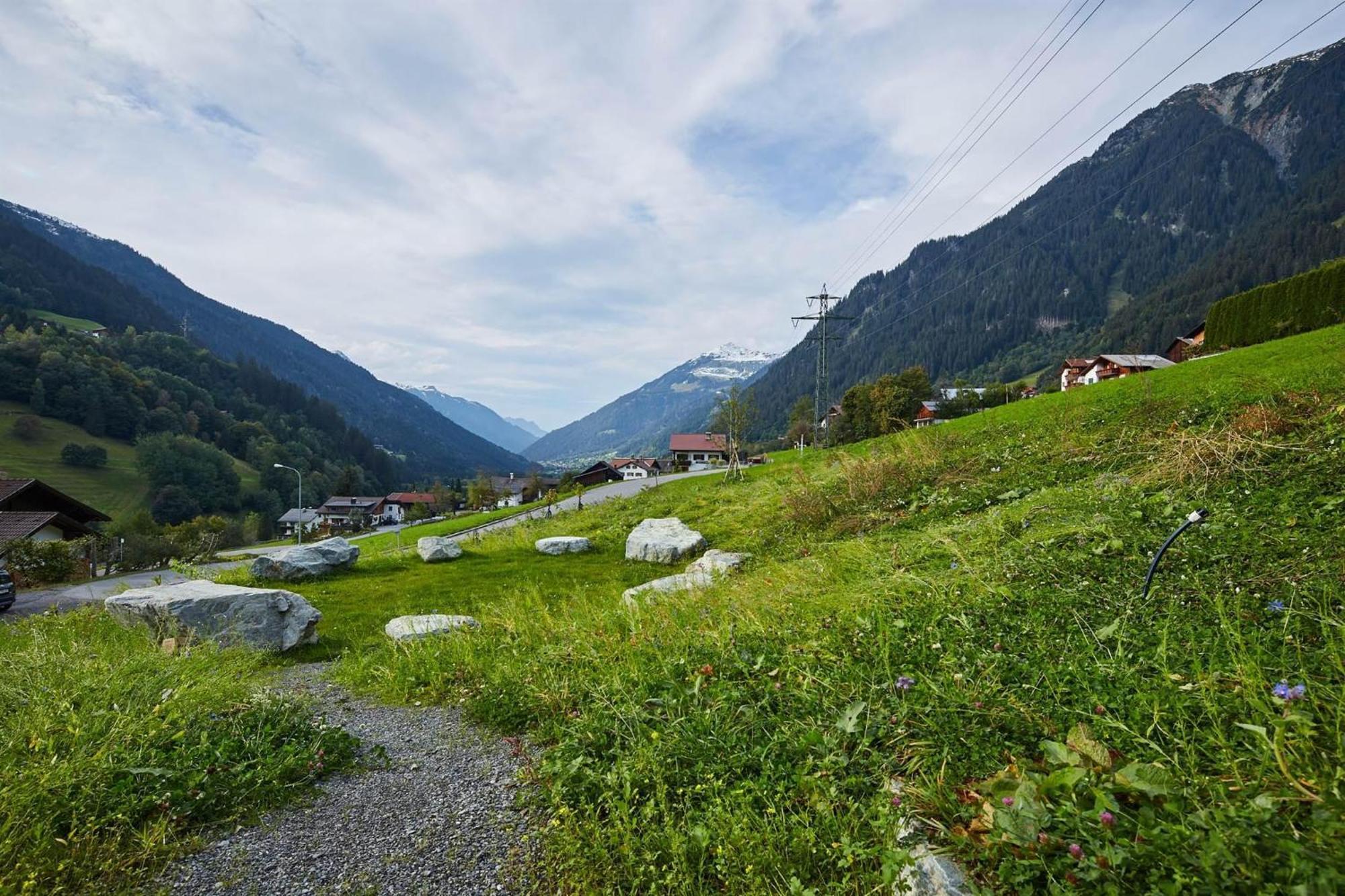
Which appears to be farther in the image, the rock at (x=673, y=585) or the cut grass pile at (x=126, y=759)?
the rock at (x=673, y=585)

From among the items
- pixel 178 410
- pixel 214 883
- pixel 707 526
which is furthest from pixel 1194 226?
pixel 178 410

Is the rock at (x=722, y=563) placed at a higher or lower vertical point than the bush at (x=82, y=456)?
lower

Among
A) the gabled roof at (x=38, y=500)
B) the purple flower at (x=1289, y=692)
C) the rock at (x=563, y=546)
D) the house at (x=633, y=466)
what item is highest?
the gabled roof at (x=38, y=500)

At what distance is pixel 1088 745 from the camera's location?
2.67m

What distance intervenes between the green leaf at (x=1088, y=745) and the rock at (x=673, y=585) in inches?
202

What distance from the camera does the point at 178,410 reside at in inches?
5027

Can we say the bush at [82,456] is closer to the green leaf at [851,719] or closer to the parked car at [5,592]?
the parked car at [5,592]

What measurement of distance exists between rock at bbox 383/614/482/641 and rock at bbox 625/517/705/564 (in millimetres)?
6885

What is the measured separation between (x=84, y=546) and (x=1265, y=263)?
201097 millimetres

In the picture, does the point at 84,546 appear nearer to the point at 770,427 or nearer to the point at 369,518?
the point at 369,518

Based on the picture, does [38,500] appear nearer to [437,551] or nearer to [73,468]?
[437,551]

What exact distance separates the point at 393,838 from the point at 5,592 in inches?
990

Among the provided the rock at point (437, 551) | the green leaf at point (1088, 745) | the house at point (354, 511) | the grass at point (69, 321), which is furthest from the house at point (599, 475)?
the grass at point (69, 321)

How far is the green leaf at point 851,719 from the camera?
3389 millimetres
